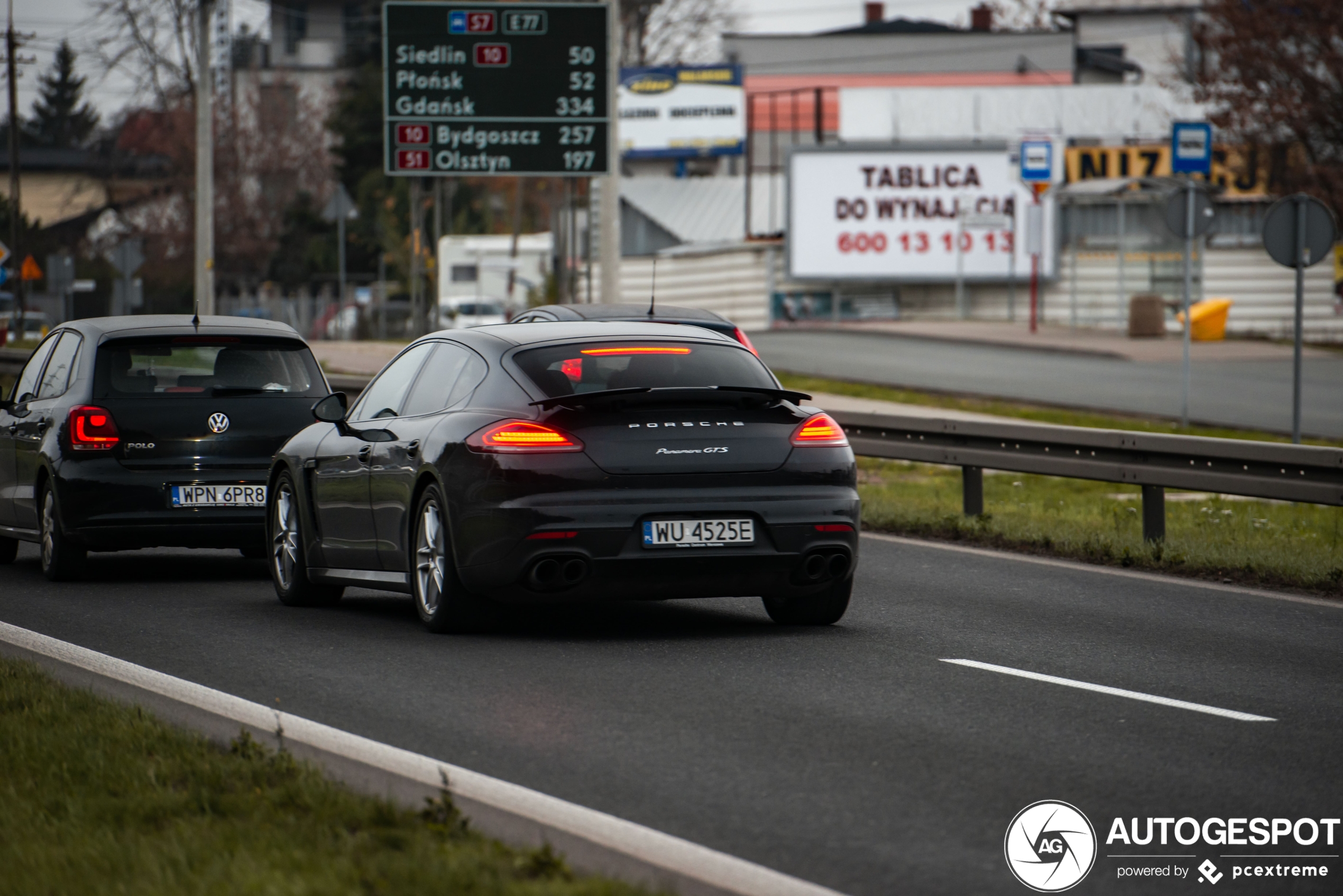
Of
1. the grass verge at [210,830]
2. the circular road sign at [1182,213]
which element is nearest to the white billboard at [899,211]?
the circular road sign at [1182,213]

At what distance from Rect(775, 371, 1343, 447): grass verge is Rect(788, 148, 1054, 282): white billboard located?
17.2 metres

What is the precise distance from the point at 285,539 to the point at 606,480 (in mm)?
2790

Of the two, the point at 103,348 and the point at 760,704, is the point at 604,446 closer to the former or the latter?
the point at 760,704

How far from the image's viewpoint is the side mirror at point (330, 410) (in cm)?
965

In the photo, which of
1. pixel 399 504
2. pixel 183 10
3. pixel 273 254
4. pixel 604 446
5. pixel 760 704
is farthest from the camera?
pixel 273 254

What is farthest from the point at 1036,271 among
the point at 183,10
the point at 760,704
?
the point at 760,704

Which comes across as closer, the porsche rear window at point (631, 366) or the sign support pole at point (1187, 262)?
the porsche rear window at point (631, 366)

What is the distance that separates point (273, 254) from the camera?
82.8 meters

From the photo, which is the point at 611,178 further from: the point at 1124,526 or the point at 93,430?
the point at 93,430

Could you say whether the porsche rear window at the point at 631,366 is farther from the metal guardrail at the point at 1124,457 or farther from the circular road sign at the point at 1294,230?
the circular road sign at the point at 1294,230

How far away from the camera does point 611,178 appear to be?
91.1 ft

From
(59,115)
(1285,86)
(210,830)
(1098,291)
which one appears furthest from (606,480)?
(59,115)

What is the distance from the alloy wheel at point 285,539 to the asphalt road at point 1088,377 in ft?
50.5

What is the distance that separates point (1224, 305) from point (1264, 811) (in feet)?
122
